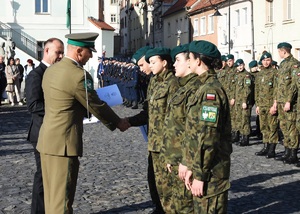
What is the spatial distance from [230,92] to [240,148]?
1890 mm

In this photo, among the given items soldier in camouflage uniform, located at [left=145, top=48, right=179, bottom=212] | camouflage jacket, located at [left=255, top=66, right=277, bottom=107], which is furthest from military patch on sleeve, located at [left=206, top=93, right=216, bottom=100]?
camouflage jacket, located at [left=255, top=66, right=277, bottom=107]

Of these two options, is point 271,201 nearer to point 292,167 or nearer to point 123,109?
point 292,167

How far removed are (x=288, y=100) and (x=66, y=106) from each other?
5996mm

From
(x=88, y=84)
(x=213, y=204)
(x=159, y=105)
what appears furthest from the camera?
(x=159, y=105)

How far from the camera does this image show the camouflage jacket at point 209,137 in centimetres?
419

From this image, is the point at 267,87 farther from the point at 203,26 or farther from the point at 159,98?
the point at 203,26

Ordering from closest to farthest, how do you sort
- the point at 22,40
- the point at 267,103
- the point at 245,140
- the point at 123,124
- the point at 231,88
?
the point at 123,124
the point at 267,103
the point at 245,140
the point at 231,88
the point at 22,40

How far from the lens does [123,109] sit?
22.3 m

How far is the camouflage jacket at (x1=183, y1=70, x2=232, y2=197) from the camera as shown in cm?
419

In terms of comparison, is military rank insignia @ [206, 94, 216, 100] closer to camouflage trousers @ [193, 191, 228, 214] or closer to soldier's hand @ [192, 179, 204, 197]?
soldier's hand @ [192, 179, 204, 197]

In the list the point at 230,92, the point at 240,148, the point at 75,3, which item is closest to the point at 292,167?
the point at 240,148

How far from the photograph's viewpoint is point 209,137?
4199mm

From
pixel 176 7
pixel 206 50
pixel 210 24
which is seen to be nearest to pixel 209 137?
pixel 206 50

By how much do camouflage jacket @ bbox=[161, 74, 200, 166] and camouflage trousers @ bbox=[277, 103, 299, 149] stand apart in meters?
5.29
